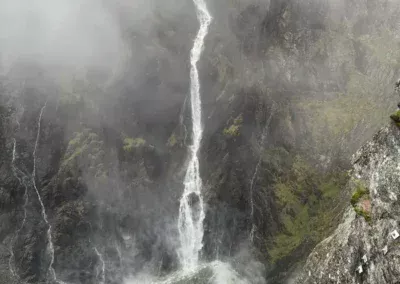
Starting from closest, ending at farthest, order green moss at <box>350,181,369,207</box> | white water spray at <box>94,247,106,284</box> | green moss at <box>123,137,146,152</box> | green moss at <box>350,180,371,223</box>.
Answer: green moss at <box>350,180,371,223</box>, green moss at <box>350,181,369,207</box>, white water spray at <box>94,247,106,284</box>, green moss at <box>123,137,146,152</box>

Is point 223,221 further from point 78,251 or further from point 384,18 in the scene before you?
point 384,18

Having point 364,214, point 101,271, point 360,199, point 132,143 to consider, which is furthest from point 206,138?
point 364,214

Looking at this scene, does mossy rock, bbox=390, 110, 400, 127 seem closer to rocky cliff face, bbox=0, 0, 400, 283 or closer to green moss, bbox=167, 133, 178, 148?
rocky cliff face, bbox=0, 0, 400, 283

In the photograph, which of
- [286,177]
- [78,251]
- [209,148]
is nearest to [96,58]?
[209,148]

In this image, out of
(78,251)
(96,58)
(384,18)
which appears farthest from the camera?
(384,18)

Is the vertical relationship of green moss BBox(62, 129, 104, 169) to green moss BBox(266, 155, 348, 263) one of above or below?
above

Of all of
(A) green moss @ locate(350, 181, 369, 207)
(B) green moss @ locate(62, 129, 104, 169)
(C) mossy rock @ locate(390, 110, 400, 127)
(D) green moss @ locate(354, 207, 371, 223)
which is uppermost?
(B) green moss @ locate(62, 129, 104, 169)

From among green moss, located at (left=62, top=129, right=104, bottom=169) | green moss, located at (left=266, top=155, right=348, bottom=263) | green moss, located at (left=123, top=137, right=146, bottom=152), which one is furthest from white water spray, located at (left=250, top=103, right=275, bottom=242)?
green moss, located at (left=62, top=129, right=104, bottom=169)
